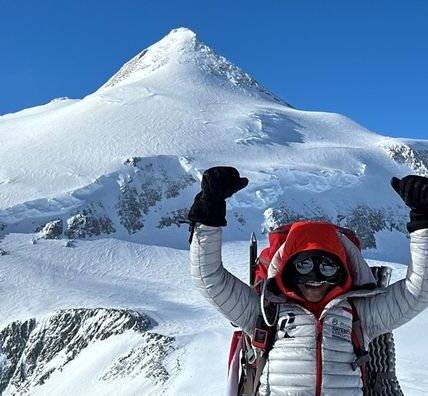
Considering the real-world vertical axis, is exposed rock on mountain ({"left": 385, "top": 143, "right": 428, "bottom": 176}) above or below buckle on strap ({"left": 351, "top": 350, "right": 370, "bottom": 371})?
above

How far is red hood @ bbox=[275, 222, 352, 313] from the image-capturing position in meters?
4.00

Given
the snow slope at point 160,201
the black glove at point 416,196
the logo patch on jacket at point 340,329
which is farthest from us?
the snow slope at point 160,201

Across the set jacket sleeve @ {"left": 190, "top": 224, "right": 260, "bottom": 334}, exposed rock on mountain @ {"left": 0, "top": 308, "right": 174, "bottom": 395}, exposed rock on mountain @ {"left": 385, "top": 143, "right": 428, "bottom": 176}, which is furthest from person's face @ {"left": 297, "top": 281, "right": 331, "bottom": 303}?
exposed rock on mountain @ {"left": 385, "top": 143, "right": 428, "bottom": 176}

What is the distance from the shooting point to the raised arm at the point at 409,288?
141 inches

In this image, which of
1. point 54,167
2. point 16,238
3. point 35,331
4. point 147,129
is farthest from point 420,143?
point 35,331

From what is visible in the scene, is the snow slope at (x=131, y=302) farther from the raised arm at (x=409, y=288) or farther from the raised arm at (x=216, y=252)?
the raised arm at (x=216, y=252)

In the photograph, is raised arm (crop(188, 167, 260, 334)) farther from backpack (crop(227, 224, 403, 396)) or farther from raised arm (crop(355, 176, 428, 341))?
raised arm (crop(355, 176, 428, 341))

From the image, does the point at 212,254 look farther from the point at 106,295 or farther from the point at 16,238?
the point at 16,238

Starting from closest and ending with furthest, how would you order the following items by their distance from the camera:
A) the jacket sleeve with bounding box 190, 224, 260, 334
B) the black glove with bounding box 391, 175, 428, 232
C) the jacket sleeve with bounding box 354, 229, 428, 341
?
the black glove with bounding box 391, 175, 428, 232 → the jacket sleeve with bounding box 354, 229, 428, 341 → the jacket sleeve with bounding box 190, 224, 260, 334

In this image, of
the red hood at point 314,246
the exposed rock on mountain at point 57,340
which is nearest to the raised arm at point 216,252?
the red hood at point 314,246

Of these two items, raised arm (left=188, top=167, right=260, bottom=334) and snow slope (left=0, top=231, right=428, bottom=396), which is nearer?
raised arm (left=188, top=167, right=260, bottom=334)

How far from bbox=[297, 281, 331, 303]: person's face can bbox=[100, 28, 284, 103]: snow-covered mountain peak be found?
317ft

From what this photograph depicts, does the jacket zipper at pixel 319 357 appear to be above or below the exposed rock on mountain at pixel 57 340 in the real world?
below

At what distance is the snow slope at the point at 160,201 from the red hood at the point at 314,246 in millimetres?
7360
